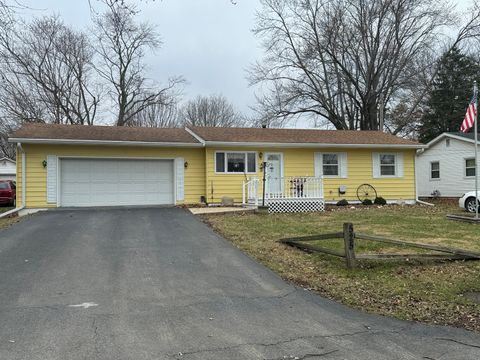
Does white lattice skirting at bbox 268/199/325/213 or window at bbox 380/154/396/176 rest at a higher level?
window at bbox 380/154/396/176

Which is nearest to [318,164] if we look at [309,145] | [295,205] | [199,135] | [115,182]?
[309,145]

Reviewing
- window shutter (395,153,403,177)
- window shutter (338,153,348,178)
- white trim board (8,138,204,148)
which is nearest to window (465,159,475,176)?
window shutter (395,153,403,177)

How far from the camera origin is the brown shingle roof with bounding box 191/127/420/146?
1797 cm

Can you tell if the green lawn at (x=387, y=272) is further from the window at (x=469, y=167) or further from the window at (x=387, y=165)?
the window at (x=469, y=167)

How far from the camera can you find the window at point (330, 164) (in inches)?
739

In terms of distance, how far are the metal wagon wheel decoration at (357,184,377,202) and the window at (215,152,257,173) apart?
496 cm

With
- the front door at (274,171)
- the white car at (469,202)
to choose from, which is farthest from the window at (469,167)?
the front door at (274,171)

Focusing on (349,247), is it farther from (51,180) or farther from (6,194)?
(6,194)

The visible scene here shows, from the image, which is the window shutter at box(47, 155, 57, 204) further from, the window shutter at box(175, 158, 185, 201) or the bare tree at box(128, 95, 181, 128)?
the bare tree at box(128, 95, 181, 128)

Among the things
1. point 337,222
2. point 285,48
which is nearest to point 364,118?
point 285,48

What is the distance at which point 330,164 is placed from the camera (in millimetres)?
18828

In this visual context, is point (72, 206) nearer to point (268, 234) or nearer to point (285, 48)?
point (268, 234)

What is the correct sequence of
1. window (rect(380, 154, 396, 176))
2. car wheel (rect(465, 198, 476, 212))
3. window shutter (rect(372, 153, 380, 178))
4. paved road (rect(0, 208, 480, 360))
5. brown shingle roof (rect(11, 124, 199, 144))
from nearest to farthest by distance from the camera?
paved road (rect(0, 208, 480, 360)), car wheel (rect(465, 198, 476, 212)), brown shingle roof (rect(11, 124, 199, 144)), window shutter (rect(372, 153, 380, 178)), window (rect(380, 154, 396, 176))

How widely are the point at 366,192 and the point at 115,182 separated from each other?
10981 mm
